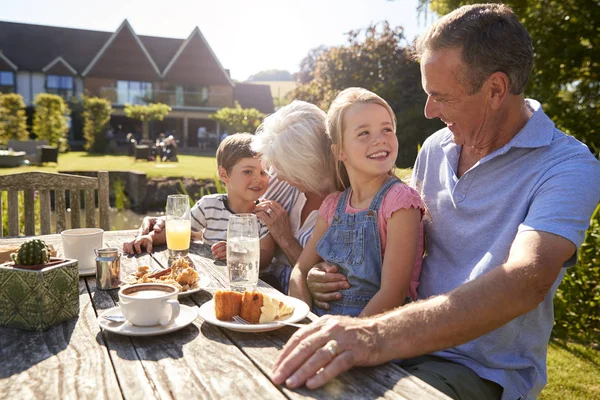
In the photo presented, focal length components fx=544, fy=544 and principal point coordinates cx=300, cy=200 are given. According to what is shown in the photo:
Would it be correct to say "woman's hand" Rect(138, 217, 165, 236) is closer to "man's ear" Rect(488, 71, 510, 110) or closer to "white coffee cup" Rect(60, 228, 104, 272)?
"white coffee cup" Rect(60, 228, 104, 272)

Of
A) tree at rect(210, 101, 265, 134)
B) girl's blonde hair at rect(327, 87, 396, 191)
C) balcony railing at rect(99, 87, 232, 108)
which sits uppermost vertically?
balcony railing at rect(99, 87, 232, 108)

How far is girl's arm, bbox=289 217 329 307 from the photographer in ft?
7.43

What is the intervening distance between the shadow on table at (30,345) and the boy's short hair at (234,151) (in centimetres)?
147

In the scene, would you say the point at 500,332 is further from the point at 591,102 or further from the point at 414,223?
the point at 591,102

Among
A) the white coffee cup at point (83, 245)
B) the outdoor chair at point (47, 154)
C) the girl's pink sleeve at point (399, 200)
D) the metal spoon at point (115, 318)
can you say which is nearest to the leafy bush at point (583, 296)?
the girl's pink sleeve at point (399, 200)

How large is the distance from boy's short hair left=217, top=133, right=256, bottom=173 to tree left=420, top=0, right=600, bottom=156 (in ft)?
15.8

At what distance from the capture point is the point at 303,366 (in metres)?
1.26

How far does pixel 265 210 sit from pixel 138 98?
33350 millimetres

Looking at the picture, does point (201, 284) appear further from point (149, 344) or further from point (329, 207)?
point (329, 207)

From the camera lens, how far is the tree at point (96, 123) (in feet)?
94.6

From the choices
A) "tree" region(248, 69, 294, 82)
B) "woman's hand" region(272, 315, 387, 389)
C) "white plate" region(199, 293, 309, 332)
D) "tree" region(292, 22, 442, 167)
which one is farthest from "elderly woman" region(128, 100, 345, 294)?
"tree" region(248, 69, 294, 82)

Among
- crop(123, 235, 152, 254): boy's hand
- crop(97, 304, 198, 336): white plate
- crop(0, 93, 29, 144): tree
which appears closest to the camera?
crop(97, 304, 198, 336): white plate

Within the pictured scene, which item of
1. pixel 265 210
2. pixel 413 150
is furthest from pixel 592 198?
pixel 413 150

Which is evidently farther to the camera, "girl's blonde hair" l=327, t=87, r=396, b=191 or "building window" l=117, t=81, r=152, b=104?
"building window" l=117, t=81, r=152, b=104
